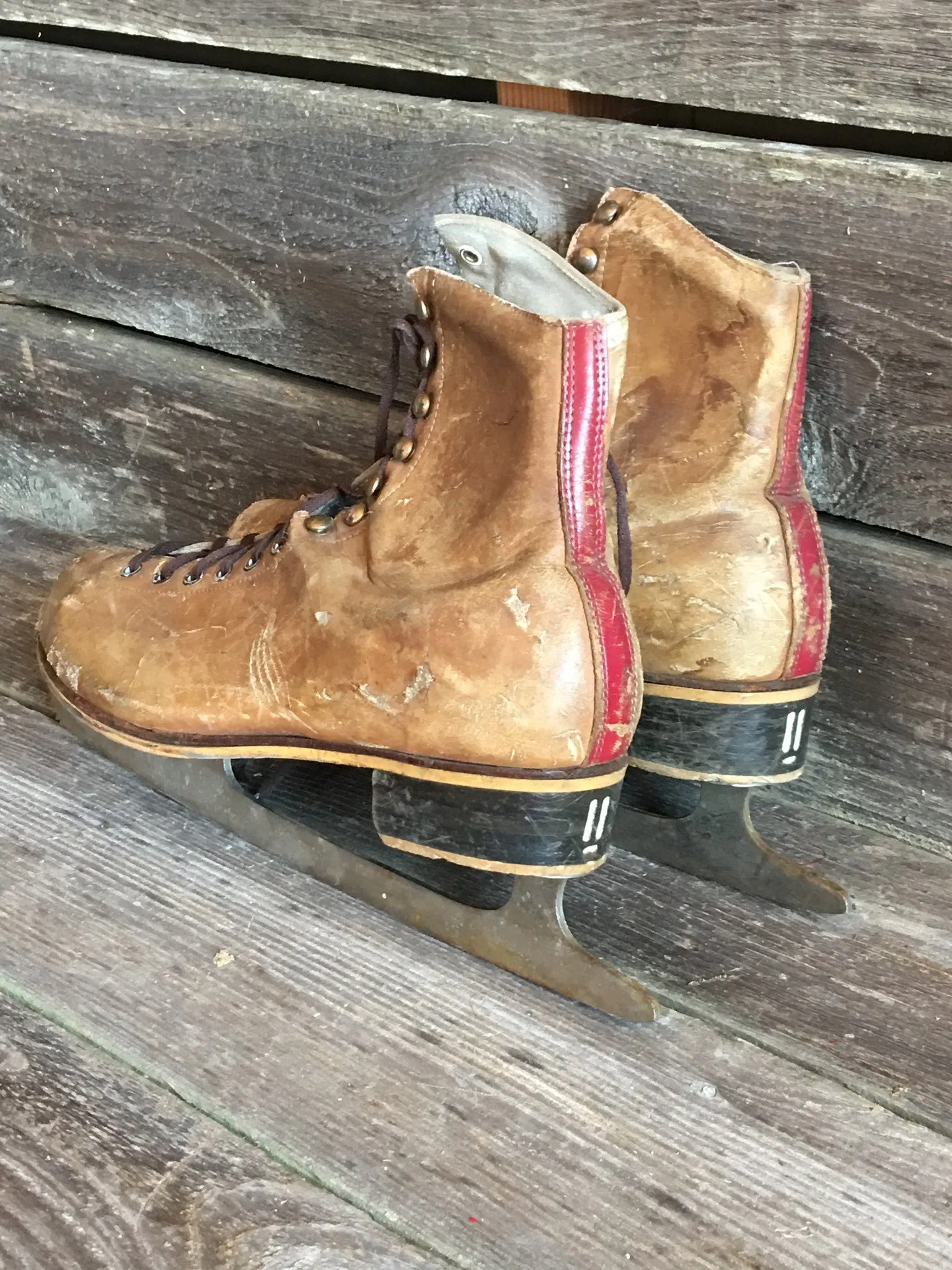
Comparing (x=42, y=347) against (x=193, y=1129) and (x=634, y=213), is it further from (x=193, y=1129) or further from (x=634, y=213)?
(x=193, y=1129)

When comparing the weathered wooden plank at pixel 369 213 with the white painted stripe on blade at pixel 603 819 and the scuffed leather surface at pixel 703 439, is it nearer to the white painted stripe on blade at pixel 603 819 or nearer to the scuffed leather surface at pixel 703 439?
the scuffed leather surface at pixel 703 439

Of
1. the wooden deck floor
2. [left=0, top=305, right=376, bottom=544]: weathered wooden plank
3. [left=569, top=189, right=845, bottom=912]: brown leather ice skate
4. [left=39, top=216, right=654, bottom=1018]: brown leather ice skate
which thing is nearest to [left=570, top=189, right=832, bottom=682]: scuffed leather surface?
[left=569, top=189, right=845, bottom=912]: brown leather ice skate

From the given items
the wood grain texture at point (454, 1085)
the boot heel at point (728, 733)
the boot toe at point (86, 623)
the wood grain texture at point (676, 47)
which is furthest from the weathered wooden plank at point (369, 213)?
the wood grain texture at point (454, 1085)

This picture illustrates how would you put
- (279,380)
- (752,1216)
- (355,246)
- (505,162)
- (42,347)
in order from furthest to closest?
(42,347) < (279,380) < (355,246) < (505,162) < (752,1216)

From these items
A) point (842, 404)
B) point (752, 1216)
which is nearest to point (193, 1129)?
point (752, 1216)

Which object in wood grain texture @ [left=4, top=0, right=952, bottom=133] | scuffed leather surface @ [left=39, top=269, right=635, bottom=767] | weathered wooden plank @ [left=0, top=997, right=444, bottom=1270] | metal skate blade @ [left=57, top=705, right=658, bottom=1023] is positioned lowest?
weathered wooden plank @ [left=0, top=997, right=444, bottom=1270]

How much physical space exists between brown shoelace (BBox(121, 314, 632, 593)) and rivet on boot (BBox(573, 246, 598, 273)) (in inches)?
4.9

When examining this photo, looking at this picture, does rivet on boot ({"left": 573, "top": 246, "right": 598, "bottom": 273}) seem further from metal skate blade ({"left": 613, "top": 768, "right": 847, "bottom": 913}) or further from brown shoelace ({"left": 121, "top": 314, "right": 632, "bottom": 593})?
metal skate blade ({"left": 613, "top": 768, "right": 847, "bottom": 913})

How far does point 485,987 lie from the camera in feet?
2.49

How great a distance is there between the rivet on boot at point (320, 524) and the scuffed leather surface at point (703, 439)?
210mm

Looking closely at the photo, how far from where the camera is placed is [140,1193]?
620 mm

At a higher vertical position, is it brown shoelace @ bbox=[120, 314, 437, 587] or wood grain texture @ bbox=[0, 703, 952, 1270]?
brown shoelace @ bbox=[120, 314, 437, 587]

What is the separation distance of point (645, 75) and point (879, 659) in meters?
0.46

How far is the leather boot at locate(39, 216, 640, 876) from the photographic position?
69cm
